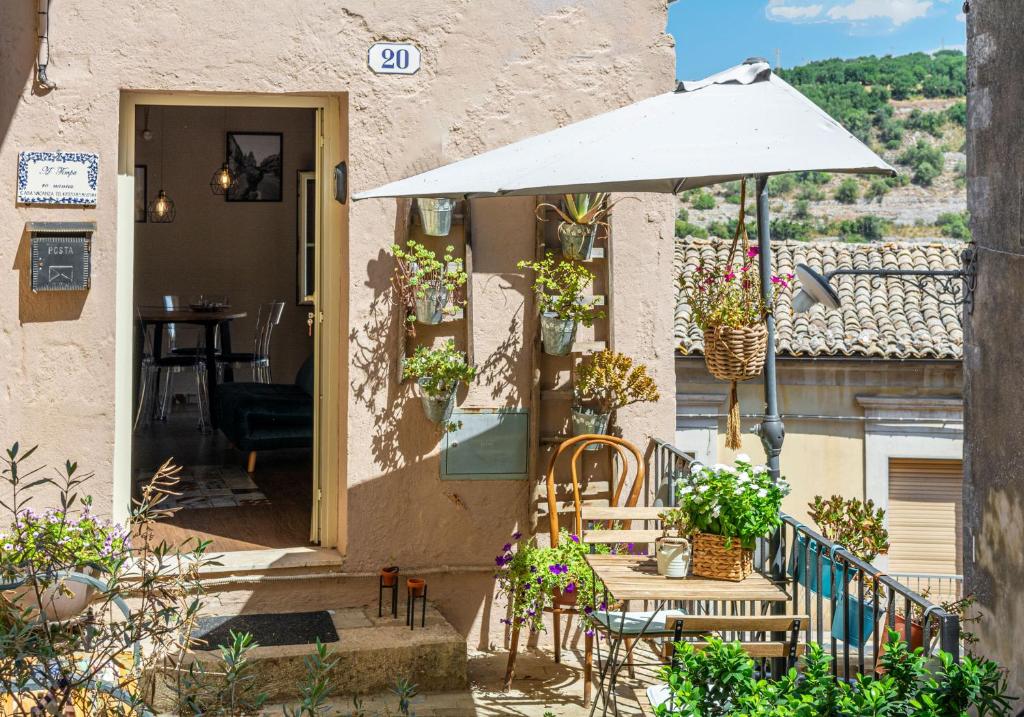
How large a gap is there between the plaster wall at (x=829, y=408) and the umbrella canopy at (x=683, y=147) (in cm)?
1111

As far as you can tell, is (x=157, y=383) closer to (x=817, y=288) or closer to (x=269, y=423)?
(x=269, y=423)

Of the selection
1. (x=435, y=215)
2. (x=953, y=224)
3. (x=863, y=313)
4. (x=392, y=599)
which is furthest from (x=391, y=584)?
A: (x=953, y=224)

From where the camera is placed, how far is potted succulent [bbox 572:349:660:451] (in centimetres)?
582

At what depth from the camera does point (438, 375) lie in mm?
5684

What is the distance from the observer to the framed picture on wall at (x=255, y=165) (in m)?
12.5

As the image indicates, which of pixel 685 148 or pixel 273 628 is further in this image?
pixel 273 628

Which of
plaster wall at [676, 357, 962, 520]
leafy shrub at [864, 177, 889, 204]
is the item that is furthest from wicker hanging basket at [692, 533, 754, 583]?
leafy shrub at [864, 177, 889, 204]

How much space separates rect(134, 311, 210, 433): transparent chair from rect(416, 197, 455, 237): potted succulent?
200 inches

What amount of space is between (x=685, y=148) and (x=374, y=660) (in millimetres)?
2606

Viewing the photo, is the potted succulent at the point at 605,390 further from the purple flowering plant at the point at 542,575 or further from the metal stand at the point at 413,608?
the metal stand at the point at 413,608

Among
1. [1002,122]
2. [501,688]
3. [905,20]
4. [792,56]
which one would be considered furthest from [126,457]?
[905,20]

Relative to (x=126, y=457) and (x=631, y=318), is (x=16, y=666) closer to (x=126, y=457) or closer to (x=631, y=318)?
(x=126, y=457)

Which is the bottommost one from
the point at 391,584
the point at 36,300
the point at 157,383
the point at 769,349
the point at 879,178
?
the point at 391,584

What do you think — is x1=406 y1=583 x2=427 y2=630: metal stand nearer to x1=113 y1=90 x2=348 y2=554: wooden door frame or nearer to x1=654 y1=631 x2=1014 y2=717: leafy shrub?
x1=113 y1=90 x2=348 y2=554: wooden door frame
